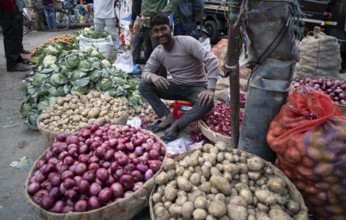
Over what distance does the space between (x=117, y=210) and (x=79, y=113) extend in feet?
5.94

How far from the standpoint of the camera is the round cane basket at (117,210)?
1862 millimetres

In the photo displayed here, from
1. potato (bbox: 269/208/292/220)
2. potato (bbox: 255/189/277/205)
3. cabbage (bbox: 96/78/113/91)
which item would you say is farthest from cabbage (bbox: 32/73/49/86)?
Result: potato (bbox: 269/208/292/220)

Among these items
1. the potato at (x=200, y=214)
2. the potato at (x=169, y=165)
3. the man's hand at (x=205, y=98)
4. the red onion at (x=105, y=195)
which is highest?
the man's hand at (x=205, y=98)

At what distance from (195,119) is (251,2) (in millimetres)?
1611

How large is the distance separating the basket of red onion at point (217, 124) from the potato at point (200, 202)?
44.3 inches

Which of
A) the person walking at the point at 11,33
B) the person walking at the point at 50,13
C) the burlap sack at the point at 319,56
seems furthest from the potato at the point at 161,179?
the person walking at the point at 50,13

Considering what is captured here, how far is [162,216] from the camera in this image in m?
1.80

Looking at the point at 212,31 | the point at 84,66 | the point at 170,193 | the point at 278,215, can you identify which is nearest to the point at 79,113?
the point at 84,66

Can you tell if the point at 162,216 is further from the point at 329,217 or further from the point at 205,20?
the point at 205,20

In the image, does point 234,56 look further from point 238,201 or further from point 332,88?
point 332,88

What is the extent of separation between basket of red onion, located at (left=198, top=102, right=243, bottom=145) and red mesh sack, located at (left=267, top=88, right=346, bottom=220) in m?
0.86

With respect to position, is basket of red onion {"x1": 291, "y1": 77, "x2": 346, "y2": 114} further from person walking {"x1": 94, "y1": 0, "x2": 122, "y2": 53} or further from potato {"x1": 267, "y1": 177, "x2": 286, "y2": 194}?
person walking {"x1": 94, "y1": 0, "x2": 122, "y2": 53}

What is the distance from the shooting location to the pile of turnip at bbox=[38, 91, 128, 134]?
3199mm

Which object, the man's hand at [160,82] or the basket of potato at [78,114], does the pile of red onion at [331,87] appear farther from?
the basket of potato at [78,114]
